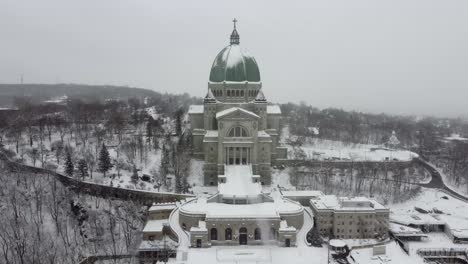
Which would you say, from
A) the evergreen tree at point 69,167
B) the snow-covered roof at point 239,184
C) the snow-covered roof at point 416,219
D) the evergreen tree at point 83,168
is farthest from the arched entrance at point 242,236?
the evergreen tree at point 69,167

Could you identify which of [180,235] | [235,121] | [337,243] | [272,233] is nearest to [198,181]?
[235,121]

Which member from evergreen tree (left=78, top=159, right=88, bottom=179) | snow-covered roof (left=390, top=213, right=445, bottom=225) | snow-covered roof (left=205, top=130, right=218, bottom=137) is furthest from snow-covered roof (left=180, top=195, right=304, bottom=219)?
evergreen tree (left=78, top=159, right=88, bottom=179)

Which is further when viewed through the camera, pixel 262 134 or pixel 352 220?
pixel 262 134

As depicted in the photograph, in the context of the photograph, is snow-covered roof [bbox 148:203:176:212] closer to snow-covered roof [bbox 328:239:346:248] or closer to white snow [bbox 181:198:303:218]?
white snow [bbox 181:198:303:218]

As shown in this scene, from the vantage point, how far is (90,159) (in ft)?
192

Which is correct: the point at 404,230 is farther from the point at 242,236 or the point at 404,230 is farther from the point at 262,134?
the point at 262,134

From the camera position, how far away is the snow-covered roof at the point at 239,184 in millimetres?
48312

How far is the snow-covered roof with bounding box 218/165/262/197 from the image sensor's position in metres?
48.3

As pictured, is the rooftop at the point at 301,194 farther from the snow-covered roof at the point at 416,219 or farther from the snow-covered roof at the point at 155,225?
the snow-covered roof at the point at 155,225

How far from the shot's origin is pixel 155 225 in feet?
151

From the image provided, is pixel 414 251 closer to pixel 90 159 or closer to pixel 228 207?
pixel 228 207

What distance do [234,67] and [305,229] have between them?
2762cm

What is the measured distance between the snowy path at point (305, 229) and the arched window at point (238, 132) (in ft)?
44.1

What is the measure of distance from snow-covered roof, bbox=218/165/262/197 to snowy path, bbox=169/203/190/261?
6.04 meters
